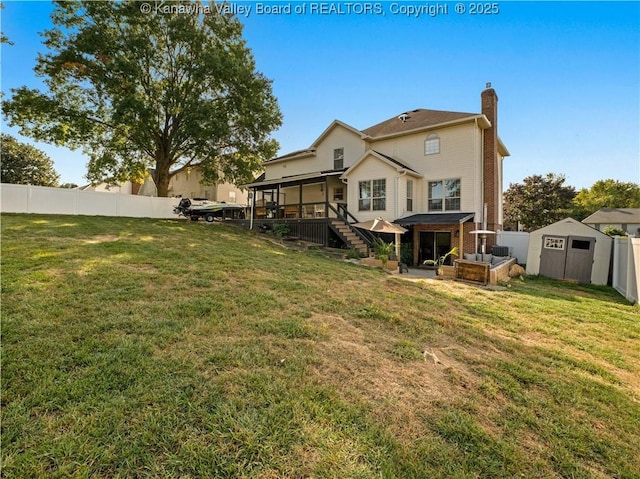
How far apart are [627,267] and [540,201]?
27765 millimetres

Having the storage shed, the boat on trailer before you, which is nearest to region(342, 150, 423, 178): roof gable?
the storage shed

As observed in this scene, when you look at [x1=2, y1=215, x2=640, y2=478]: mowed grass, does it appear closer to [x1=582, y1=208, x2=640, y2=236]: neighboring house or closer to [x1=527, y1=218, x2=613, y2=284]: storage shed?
[x1=527, y1=218, x2=613, y2=284]: storage shed

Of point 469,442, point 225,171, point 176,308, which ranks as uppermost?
point 225,171

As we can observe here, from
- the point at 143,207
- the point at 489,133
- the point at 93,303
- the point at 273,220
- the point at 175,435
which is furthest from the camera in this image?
the point at 143,207

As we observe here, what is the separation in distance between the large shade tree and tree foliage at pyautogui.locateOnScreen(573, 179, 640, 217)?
4691 centimetres

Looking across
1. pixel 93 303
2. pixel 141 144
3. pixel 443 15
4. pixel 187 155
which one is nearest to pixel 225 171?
pixel 187 155

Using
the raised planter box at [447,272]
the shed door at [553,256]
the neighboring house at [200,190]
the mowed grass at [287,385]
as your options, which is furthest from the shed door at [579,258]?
the neighboring house at [200,190]

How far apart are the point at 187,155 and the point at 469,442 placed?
23088mm

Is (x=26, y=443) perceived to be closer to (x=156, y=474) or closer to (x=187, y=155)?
(x=156, y=474)

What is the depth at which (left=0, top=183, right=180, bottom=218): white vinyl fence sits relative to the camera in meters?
14.4

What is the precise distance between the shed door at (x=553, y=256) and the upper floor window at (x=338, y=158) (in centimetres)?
1205

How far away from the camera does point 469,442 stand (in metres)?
2.41

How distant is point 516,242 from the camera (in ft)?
54.3

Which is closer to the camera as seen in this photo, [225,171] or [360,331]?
[360,331]
